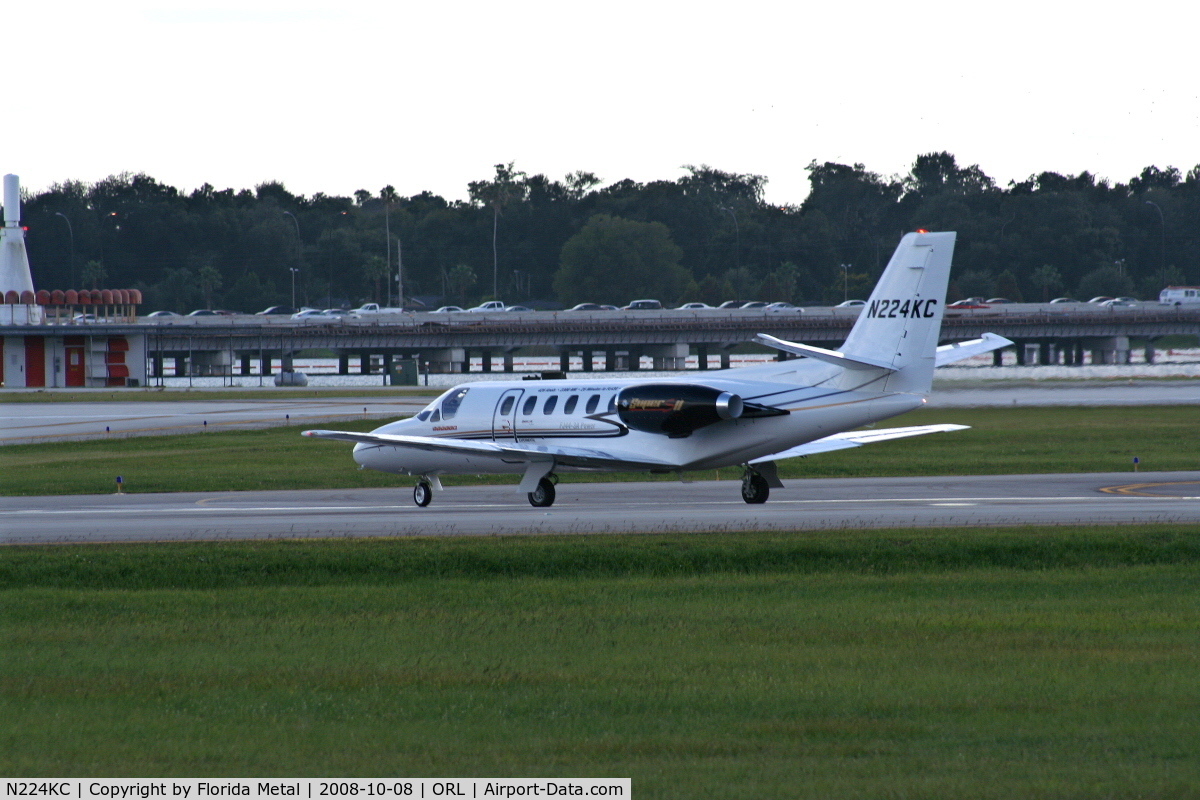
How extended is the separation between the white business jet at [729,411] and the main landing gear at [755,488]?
29 mm

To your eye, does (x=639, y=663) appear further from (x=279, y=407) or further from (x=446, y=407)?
(x=279, y=407)

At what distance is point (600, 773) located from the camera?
10078 mm

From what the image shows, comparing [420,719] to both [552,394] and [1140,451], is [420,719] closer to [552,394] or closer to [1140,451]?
[552,394]

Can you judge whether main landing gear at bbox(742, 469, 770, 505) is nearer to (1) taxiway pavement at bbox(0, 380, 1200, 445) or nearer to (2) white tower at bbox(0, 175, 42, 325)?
(1) taxiway pavement at bbox(0, 380, 1200, 445)

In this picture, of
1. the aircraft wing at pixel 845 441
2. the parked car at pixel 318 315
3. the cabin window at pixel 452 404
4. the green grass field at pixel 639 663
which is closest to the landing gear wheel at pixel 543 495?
the cabin window at pixel 452 404

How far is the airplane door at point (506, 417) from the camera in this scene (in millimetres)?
31688

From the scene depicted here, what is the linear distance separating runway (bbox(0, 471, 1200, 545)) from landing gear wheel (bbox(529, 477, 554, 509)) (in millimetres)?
281

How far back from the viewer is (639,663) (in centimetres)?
1394

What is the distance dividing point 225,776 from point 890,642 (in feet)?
25.5

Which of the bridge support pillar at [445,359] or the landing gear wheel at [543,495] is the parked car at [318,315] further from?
the landing gear wheel at [543,495]

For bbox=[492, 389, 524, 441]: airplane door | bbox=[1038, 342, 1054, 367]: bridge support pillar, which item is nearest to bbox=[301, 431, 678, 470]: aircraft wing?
bbox=[492, 389, 524, 441]: airplane door

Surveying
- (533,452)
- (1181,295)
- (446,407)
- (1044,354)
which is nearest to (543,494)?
(533,452)

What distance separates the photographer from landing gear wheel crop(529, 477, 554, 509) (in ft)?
99.9

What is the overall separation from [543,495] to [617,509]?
2120 millimetres
